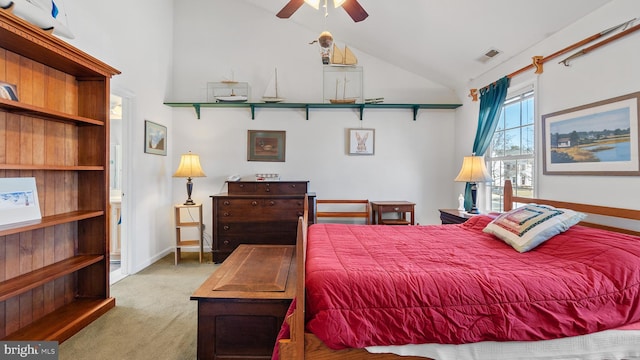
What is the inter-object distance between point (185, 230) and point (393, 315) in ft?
12.4

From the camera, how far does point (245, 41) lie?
165 inches

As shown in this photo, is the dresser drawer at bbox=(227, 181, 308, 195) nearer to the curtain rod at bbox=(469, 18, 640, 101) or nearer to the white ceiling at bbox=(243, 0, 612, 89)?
the white ceiling at bbox=(243, 0, 612, 89)

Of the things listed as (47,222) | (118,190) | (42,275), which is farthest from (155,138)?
(42,275)

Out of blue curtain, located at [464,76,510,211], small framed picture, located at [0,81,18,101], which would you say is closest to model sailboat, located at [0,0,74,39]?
small framed picture, located at [0,81,18,101]

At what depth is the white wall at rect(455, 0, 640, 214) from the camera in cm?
180

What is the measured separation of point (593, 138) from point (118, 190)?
5270 mm

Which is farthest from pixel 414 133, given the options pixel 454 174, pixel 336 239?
pixel 336 239

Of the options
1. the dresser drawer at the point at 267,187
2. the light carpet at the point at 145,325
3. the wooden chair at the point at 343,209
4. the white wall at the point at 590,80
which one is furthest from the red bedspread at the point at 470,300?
the wooden chair at the point at 343,209

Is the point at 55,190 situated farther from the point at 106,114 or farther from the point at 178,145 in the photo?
the point at 178,145

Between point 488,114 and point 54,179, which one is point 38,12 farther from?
point 488,114

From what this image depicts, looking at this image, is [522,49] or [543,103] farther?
[522,49]

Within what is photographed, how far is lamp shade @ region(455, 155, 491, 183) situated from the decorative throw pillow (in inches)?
39.3

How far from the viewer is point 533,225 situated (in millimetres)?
1813

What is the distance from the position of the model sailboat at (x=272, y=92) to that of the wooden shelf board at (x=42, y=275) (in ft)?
8.80
